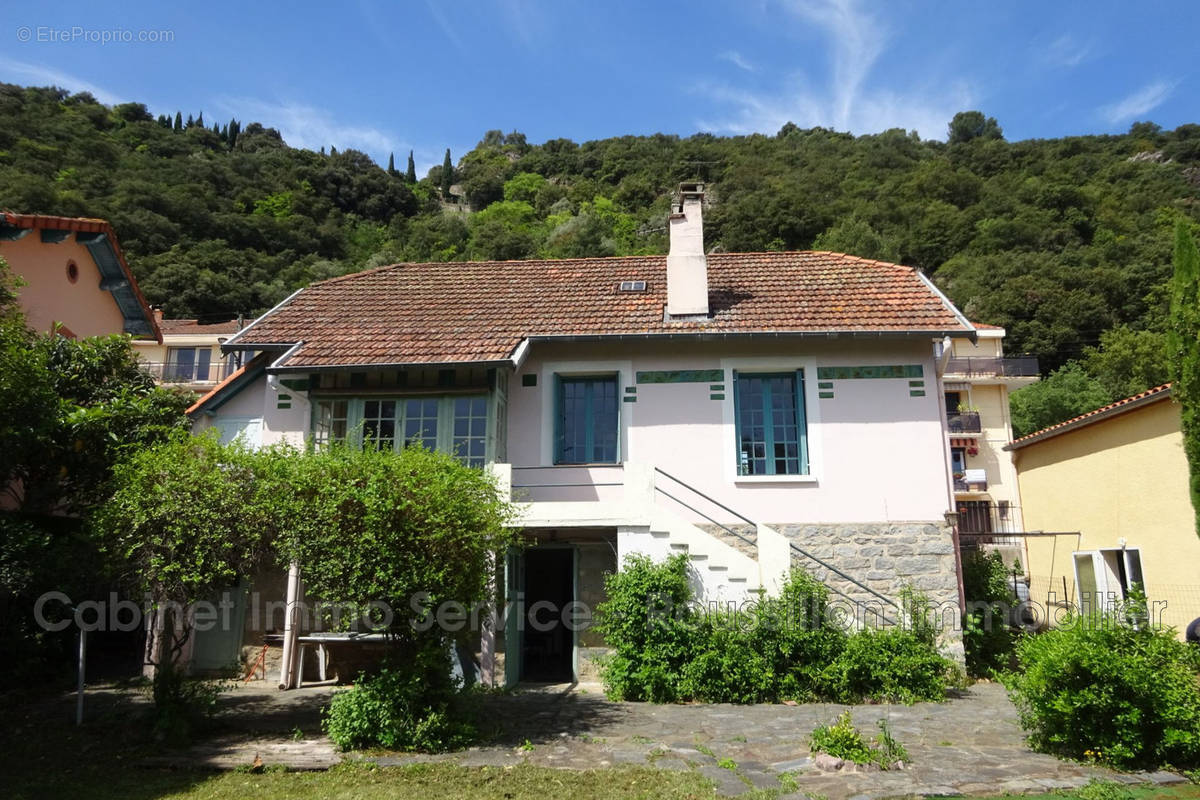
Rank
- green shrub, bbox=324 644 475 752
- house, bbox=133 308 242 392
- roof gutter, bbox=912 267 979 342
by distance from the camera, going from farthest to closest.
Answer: house, bbox=133 308 242 392
roof gutter, bbox=912 267 979 342
green shrub, bbox=324 644 475 752

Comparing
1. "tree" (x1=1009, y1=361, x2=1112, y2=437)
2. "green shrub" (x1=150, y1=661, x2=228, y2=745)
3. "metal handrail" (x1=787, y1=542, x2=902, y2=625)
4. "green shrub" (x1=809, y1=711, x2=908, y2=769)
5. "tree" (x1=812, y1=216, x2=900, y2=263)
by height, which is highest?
"tree" (x1=812, y1=216, x2=900, y2=263)

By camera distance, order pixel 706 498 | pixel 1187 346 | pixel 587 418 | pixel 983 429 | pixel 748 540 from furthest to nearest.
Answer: pixel 983 429
pixel 587 418
pixel 748 540
pixel 706 498
pixel 1187 346

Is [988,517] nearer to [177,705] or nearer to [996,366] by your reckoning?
[996,366]

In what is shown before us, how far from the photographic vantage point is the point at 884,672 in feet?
33.6

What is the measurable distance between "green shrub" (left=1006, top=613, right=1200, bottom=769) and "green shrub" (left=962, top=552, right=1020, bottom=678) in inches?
169

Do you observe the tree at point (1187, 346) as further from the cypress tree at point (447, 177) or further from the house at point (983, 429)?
the cypress tree at point (447, 177)

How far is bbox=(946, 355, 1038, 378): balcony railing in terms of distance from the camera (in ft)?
119

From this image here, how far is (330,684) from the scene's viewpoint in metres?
11.8

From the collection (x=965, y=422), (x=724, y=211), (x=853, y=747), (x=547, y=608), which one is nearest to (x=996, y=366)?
(x=965, y=422)

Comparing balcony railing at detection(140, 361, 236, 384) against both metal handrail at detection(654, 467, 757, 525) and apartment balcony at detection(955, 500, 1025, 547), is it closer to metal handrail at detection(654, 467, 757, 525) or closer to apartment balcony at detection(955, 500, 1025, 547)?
metal handrail at detection(654, 467, 757, 525)

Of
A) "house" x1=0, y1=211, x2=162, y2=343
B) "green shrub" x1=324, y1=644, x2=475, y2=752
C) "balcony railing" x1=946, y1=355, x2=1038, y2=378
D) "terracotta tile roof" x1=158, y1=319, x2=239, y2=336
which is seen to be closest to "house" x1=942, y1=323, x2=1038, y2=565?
"balcony railing" x1=946, y1=355, x2=1038, y2=378

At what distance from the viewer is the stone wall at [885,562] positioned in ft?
37.7

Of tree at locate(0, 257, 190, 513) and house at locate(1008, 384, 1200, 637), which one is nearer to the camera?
tree at locate(0, 257, 190, 513)

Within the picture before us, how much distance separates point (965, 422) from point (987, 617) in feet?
84.4
